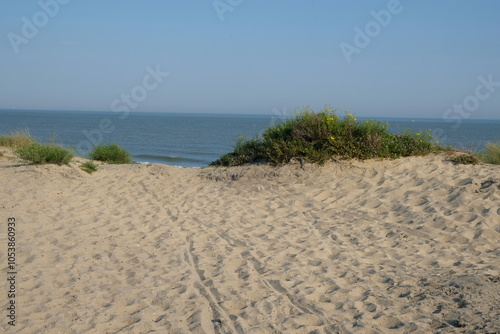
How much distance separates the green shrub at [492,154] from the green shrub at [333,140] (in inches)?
51.3

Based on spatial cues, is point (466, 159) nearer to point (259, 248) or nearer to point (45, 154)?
point (259, 248)

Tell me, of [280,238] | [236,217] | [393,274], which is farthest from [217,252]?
[393,274]

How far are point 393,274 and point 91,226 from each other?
5.32 meters

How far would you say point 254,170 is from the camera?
11992 mm

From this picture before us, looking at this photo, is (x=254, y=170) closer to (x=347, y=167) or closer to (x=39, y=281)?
(x=347, y=167)

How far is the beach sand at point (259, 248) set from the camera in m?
5.06

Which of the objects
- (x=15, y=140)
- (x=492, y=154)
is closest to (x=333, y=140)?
(x=492, y=154)

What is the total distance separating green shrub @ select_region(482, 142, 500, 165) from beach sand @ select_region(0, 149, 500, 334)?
5.60 feet

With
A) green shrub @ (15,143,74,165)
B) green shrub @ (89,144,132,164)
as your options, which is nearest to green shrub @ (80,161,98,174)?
green shrub @ (15,143,74,165)

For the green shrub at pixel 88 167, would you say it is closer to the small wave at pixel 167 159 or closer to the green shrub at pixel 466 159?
the green shrub at pixel 466 159

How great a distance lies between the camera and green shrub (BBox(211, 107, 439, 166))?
1149cm

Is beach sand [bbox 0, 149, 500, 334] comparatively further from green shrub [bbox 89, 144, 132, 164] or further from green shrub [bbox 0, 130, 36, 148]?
green shrub [bbox 0, 130, 36, 148]

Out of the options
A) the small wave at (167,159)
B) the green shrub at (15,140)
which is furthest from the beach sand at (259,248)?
the small wave at (167,159)

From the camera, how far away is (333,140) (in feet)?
38.1
